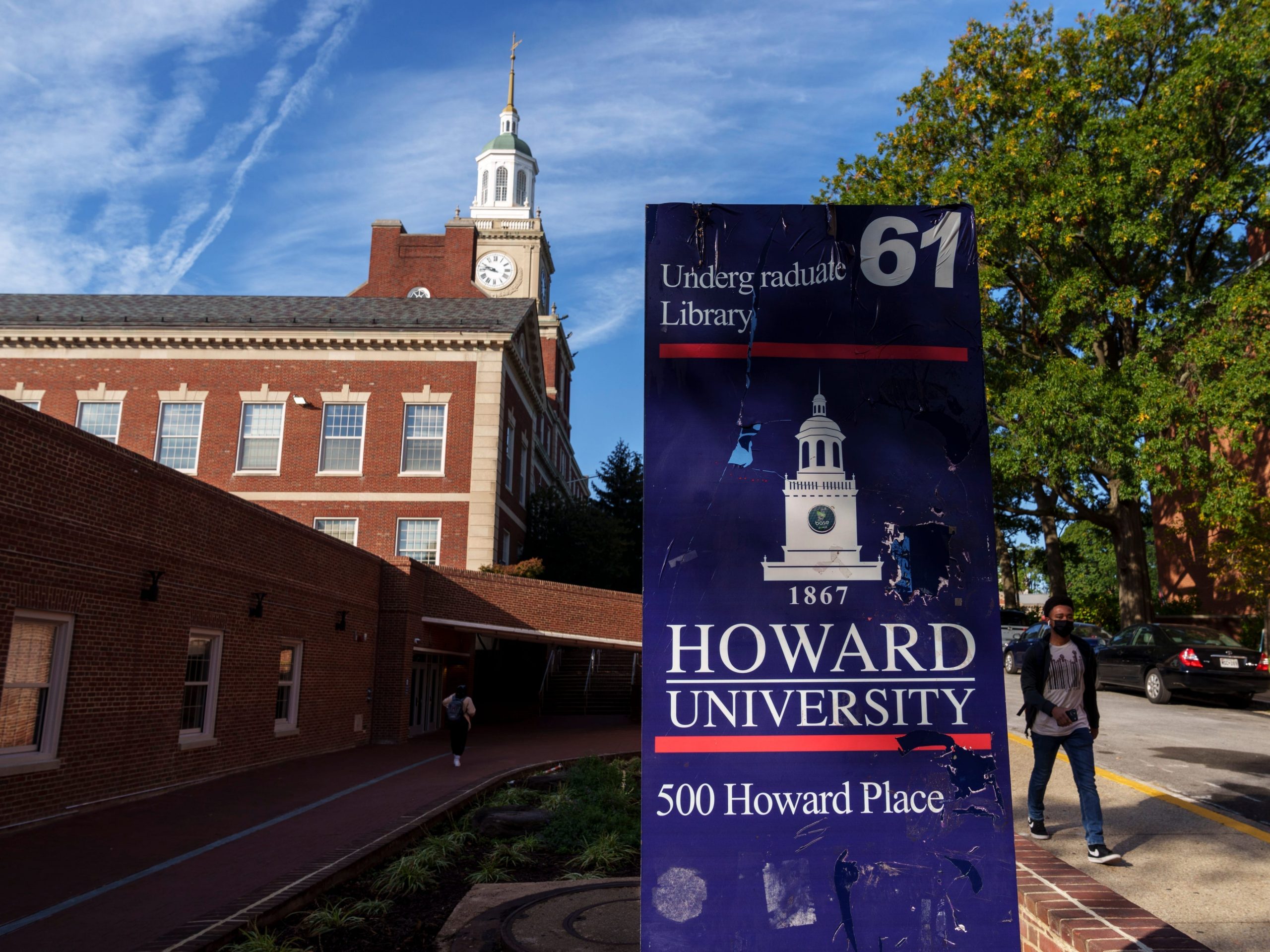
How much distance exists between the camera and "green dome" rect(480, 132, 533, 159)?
70750mm

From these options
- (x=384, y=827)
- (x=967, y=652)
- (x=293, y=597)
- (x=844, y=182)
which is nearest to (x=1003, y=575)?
(x=844, y=182)

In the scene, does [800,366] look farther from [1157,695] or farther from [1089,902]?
[1157,695]

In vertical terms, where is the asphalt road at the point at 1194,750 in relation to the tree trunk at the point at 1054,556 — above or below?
below

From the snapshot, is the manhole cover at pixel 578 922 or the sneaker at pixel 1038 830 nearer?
the manhole cover at pixel 578 922

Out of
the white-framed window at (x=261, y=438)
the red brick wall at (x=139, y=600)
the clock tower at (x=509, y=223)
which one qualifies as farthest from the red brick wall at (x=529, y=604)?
the clock tower at (x=509, y=223)

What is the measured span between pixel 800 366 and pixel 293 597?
48.4 feet

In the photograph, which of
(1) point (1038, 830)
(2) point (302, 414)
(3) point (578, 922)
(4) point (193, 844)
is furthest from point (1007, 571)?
(3) point (578, 922)

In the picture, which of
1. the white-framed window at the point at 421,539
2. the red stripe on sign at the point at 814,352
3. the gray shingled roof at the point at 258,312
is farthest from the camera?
the gray shingled roof at the point at 258,312

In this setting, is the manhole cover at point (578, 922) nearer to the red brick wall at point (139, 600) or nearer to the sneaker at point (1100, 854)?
the sneaker at point (1100, 854)

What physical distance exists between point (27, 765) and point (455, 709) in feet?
22.2

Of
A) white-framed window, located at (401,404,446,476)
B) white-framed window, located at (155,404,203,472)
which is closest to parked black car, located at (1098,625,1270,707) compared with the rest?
white-framed window, located at (401,404,446,476)

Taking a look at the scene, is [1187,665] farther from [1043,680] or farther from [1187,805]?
[1043,680]

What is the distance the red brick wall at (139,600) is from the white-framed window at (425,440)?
12.1 meters

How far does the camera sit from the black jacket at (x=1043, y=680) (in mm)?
6660
